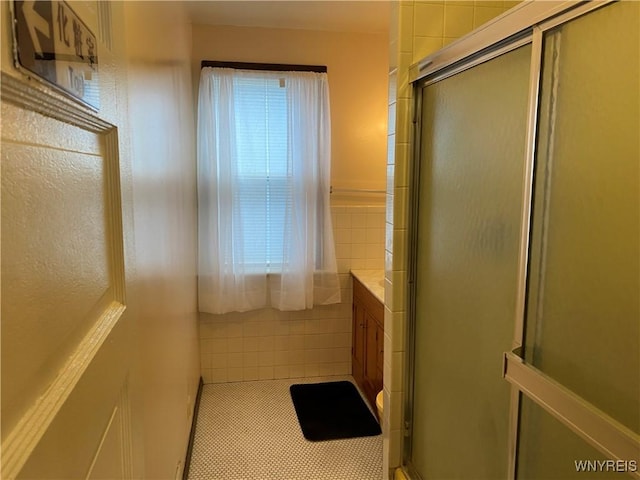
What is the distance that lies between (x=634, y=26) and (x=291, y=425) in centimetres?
251

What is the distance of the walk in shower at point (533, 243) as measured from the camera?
2.74 ft

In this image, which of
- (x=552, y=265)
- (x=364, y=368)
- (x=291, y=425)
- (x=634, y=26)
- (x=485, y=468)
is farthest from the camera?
(x=364, y=368)

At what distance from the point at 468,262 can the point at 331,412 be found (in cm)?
180

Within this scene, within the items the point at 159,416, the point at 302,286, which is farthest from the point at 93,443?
the point at 302,286

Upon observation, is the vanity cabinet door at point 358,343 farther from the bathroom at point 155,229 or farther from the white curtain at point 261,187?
the white curtain at point 261,187

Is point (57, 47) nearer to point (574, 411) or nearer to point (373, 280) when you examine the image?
point (574, 411)

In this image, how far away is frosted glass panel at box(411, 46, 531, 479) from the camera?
3.85 ft

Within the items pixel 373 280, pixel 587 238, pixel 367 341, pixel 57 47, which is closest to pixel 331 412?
pixel 367 341

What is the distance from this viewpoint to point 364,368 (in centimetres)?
294

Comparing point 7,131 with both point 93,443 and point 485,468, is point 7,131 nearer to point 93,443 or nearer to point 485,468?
point 93,443

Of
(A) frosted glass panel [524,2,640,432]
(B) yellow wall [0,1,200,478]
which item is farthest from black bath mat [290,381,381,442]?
(A) frosted glass panel [524,2,640,432]

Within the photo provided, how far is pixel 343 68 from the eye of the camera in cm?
305

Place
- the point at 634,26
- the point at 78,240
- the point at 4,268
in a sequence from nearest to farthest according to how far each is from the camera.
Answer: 1. the point at 4,268
2. the point at 78,240
3. the point at 634,26

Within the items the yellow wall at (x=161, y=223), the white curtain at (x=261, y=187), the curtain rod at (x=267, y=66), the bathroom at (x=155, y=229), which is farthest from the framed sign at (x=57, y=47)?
the curtain rod at (x=267, y=66)
